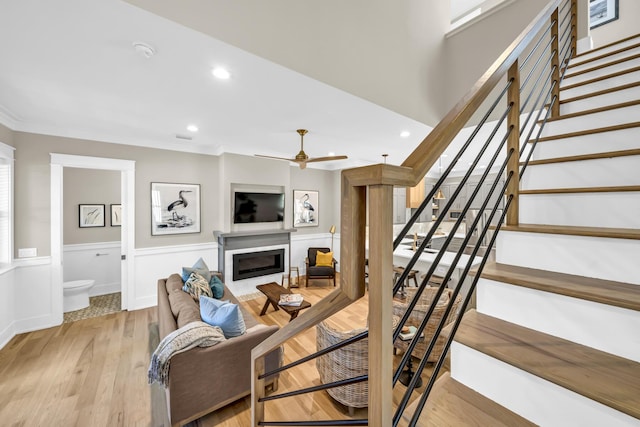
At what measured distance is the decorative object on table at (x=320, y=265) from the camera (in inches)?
213

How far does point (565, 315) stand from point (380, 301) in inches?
31.5

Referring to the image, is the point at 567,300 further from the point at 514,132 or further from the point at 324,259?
the point at 324,259

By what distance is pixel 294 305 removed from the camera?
3531 millimetres

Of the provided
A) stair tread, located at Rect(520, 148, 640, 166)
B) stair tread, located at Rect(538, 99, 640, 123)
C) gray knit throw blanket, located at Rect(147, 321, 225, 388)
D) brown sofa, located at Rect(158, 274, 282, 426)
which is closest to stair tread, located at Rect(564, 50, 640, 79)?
stair tread, located at Rect(538, 99, 640, 123)

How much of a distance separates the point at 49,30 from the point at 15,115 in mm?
2454

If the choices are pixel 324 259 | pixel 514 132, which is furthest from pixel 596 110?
pixel 324 259

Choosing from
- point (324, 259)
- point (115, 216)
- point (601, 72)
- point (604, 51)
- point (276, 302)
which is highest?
point (604, 51)

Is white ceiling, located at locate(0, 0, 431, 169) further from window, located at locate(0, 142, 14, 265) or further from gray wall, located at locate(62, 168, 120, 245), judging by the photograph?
gray wall, located at locate(62, 168, 120, 245)

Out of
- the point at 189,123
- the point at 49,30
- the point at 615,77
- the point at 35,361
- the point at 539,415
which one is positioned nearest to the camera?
the point at 539,415

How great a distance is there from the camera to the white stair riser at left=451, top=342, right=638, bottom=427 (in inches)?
25.4

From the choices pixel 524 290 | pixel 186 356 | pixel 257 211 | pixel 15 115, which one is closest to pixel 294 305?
pixel 186 356

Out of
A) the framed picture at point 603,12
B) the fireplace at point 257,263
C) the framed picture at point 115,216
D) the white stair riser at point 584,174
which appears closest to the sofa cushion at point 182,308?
the fireplace at point 257,263

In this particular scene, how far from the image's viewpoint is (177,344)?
1.80 meters

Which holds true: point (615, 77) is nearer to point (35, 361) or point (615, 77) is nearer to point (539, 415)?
point (539, 415)
